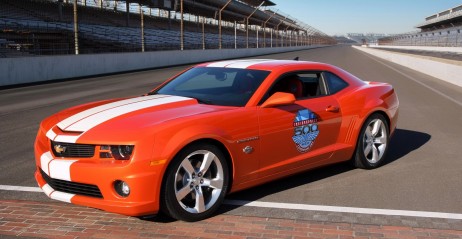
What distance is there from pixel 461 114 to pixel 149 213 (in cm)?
905

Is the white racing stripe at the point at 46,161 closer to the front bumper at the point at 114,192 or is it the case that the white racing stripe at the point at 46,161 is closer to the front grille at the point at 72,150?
the front grille at the point at 72,150

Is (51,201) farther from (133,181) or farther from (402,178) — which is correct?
(402,178)

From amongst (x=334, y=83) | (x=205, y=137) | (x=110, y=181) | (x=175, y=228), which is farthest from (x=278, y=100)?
(x=110, y=181)

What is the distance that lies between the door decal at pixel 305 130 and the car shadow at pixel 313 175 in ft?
1.67

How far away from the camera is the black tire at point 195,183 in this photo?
388 centimetres

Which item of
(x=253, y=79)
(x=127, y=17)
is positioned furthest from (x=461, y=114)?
(x=127, y=17)

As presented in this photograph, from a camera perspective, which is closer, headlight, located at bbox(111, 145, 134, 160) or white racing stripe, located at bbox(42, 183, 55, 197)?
headlight, located at bbox(111, 145, 134, 160)

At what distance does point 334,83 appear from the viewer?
5602 mm

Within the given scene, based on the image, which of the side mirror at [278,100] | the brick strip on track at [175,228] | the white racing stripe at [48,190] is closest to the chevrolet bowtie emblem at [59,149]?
the white racing stripe at [48,190]

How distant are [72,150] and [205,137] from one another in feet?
3.59

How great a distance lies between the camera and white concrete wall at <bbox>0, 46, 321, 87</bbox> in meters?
17.7

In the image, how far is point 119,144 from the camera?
12.2 feet

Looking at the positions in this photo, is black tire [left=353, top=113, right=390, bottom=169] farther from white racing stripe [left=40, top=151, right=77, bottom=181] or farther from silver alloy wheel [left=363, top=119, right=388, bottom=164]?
white racing stripe [left=40, top=151, right=77, bottom=181]

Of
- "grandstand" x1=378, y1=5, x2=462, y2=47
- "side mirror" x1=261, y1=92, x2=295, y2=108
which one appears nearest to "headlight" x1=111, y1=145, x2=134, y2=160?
"side mirror" x1=261, y1=92, x2=295, y2=108
